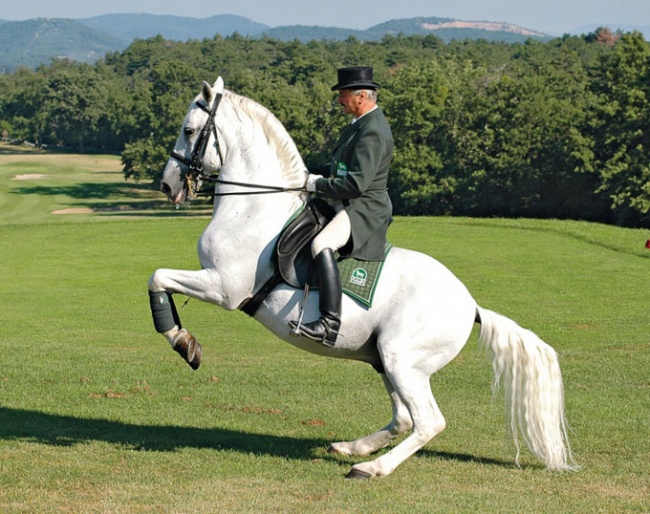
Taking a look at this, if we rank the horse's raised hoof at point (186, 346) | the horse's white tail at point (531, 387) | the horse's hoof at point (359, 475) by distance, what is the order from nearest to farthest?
the horse's hoof at point (359, 475) < the horse's white tail at point (531, 387) < the horse's raised hoof at point (186, 346)

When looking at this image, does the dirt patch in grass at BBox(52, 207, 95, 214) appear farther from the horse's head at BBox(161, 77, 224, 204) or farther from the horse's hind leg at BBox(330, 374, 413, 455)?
the horse's hind leg at BBox(330, 374, 413, 455)

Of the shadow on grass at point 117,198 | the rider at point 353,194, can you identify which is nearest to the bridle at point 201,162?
the rider at point 353,194

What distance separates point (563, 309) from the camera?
23.7m

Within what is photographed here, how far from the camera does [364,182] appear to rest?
820cm

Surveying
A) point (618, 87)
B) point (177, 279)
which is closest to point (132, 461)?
Answer: point (177, 279)

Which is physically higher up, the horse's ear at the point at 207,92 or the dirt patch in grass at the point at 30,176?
the horse's ear at the point at 207,92

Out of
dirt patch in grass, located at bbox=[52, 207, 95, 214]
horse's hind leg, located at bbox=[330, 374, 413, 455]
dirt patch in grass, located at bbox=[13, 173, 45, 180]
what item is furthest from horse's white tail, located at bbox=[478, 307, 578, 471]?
dirt patch in grass, located at bbox=[13, 173, 45, 180]

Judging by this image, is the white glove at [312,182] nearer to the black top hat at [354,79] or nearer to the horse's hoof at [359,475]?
the black top hat at [354,79]

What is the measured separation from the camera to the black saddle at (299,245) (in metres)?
8.38

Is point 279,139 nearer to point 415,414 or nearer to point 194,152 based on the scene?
point 194,152

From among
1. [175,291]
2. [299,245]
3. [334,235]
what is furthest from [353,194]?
[175,291]

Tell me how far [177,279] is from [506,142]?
5756 centimetres

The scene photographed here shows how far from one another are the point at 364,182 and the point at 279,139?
3.38ft

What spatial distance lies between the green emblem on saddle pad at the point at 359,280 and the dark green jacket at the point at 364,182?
9 cm
